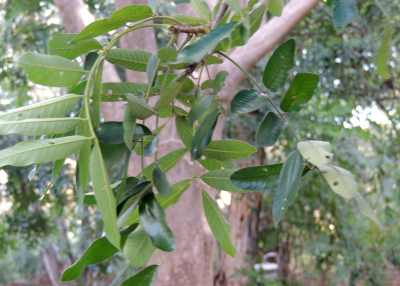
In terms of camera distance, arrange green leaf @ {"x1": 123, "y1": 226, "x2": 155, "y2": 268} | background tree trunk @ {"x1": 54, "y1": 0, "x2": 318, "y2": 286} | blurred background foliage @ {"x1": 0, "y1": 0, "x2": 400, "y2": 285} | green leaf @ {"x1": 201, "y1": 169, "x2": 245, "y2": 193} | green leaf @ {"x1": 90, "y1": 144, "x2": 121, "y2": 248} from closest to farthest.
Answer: green leaf @ {"x1": 90, "y1": 144, "x2": 121, "y2": 248} < green leaf @ {"x1": 123, "y1": 226, "x2": 155, "y2": 268} < green leaf @ {"x1": 201, "y1": 169, "x2": 245, "y2": 193} < background tree trunk @ {"x1": 54, "y1": 0, "x2": 318, "y2": 286} < blurred background foliage @ {"x1": 0, "y1": 0, "x2": 400, "y2": 285}

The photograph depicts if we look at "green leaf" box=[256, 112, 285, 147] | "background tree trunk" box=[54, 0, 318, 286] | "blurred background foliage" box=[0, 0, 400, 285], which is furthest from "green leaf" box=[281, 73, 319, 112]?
"blurred background foliage" box=[0, 0, 400, 285]

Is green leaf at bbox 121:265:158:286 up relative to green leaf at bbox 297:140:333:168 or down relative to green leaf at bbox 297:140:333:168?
down

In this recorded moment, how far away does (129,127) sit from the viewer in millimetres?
568

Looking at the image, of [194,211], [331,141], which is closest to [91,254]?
[194,211]

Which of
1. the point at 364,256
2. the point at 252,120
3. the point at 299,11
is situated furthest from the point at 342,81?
the point at 299,11

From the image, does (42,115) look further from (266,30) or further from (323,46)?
(323,46)

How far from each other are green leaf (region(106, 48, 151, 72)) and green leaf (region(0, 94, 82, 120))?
81 millimetres

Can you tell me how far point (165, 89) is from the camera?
61 cm

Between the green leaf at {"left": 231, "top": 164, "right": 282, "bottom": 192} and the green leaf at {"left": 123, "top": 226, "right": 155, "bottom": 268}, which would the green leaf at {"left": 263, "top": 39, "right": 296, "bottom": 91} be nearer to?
the green leaf at {"left": 231, "top": 164, "right": 282, "bottom": 192}

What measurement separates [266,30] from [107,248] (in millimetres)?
1741

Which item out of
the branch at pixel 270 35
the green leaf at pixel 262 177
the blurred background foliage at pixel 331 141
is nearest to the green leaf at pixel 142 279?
the green leaf at pixel 262 177

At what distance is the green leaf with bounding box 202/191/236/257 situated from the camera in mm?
746

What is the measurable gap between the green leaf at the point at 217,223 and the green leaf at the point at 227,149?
0.06m

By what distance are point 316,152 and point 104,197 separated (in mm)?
205
